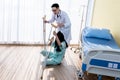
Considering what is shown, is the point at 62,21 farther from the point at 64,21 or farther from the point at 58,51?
the point at 58,51

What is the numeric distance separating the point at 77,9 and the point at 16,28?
67.6 inches

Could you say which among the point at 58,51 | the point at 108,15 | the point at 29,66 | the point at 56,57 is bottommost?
the point at 29,66

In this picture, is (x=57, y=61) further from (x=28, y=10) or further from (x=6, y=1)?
(x=6, y=1)

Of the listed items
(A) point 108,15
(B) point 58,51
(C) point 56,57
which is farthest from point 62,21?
(A) point 108,15

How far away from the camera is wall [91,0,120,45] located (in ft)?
13.0

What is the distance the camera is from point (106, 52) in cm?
264

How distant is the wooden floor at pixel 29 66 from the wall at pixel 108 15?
3.23ft

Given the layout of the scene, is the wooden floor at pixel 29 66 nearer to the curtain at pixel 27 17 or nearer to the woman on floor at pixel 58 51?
the woman on floor at pixel 58 51

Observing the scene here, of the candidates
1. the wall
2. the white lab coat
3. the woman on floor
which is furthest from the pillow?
the woman on floor

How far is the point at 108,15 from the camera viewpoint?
431cm

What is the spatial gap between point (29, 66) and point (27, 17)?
5.54 feet

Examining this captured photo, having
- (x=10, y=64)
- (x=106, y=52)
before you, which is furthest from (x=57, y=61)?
(x=106, y=52)

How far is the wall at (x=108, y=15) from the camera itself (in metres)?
3.96

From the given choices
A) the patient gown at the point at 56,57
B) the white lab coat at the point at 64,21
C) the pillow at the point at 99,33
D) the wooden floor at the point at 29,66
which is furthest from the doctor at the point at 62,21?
the wooden floor at the point at 29,66
